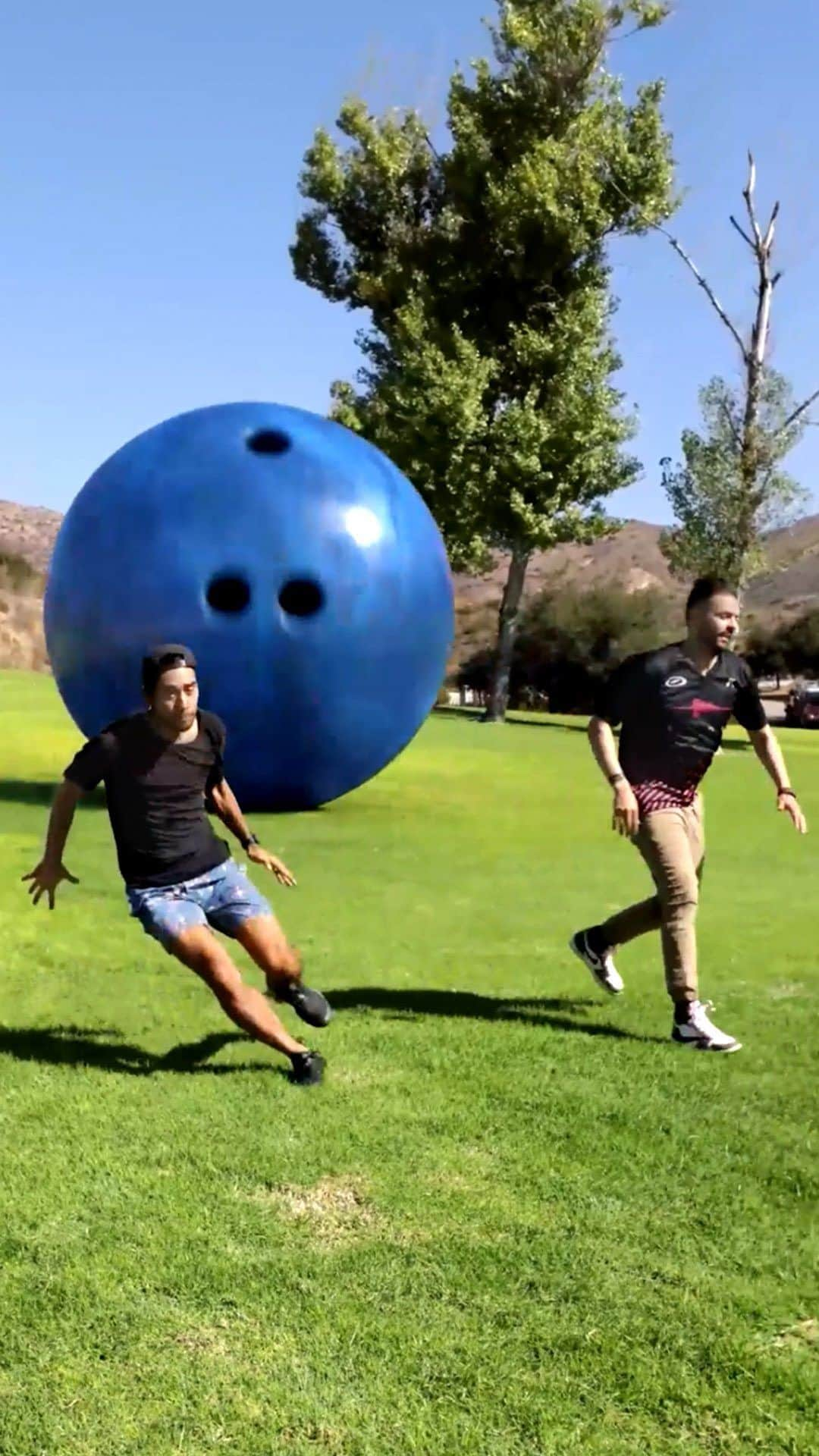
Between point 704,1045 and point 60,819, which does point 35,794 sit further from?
point 704,1045

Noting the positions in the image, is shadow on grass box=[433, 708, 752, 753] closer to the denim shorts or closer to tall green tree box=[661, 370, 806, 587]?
tall green tree box=[661, 370, 806, 587]

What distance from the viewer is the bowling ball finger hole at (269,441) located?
32.2 ft

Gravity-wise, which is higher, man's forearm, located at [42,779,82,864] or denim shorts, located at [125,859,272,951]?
man's forearm, located at [42,779,82,864]

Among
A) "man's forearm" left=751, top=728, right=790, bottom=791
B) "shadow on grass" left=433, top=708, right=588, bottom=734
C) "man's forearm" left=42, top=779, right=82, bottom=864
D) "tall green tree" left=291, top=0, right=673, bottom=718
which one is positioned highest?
"tall green tree" left=291, top=0, right=673, bottom=718

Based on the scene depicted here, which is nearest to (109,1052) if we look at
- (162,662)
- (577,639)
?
(162,662)

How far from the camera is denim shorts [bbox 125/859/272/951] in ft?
15.5

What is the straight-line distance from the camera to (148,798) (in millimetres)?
4855

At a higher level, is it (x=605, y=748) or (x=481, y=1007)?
(x=605, y=748)

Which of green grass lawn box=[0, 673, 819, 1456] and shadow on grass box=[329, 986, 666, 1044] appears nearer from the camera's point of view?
green grass lawn box=[0, 673, 819, 1456]

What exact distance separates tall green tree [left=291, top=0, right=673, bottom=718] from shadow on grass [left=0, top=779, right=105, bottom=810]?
16.0 m

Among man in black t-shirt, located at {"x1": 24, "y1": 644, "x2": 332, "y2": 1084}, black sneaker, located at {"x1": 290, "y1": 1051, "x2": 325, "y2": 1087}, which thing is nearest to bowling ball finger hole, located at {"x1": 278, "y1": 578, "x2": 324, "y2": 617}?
man in black t-shirt, located at {"x1": 24, "y1": 644, "x2": 332, "y2": 1084}

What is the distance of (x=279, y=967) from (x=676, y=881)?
1564 mm

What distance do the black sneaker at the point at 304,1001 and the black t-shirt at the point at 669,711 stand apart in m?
1.55

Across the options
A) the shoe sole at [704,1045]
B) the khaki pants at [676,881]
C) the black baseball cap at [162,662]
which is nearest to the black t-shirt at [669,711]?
the khaki pants at [676,881]
